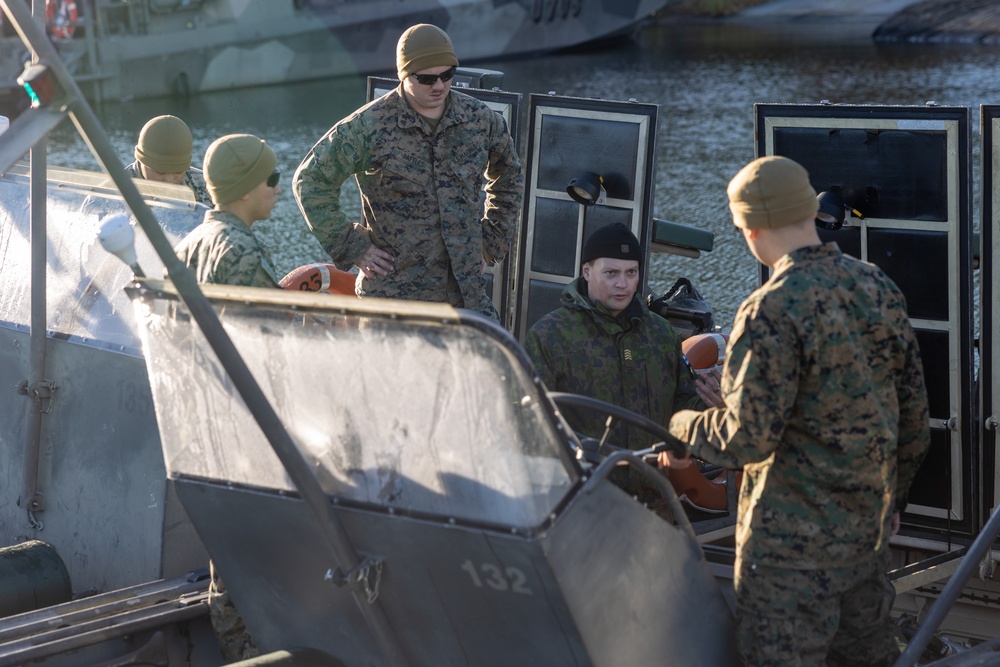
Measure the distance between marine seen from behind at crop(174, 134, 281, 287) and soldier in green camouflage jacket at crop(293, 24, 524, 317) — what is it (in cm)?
98

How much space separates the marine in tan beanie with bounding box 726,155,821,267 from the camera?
9.14ft

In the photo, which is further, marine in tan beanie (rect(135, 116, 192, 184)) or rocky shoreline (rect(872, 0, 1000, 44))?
rocky shoreline (rect(872, 0, 1000, 44))

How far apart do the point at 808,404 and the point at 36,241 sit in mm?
2593

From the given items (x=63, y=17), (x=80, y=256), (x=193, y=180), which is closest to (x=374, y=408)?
(x=80, y=256)

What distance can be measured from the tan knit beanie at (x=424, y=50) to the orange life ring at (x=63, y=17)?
16806 mm

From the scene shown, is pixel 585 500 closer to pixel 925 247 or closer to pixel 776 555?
pixel 776 555

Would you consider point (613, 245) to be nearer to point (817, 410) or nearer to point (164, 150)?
point (817, 410)

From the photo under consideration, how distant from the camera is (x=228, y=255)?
3.31 metres

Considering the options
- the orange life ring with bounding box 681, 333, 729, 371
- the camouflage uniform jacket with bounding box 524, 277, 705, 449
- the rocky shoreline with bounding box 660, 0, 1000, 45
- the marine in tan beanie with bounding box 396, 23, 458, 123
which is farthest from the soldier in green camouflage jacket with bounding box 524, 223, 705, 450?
the rocky shoreline with bounding box 660, 0, 1000, 45

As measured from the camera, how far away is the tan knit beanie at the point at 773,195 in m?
2.78

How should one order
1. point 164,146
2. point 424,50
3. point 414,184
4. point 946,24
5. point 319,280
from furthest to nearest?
point 946,24
point 319,280
point 164,146
point 414,184
point 424,50

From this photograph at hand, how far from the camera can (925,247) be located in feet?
14.7

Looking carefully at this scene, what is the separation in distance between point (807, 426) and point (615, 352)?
3.99 ft

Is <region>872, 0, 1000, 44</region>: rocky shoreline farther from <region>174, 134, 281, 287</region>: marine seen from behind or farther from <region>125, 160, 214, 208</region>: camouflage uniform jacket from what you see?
<region>174, 134, 281, 287</region>: marine seen from behind
